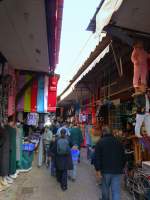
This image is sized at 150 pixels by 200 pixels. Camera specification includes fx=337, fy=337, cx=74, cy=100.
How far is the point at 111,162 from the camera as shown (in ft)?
21.3

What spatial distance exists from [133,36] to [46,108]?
601cm

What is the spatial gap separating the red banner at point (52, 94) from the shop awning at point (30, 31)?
5.74 feet

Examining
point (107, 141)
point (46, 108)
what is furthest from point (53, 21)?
point (46, 108)

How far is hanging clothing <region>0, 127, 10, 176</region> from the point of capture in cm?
905

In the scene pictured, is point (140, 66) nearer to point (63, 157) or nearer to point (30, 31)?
point (30, 31)

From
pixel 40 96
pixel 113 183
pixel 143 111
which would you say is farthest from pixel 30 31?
pixel 40 96

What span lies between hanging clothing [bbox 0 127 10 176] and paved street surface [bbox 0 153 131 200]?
520 mm

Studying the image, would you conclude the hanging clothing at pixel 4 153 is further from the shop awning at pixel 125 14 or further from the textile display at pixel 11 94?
the shop awning at pixel 125 14

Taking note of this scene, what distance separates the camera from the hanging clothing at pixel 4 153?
9.05 metres

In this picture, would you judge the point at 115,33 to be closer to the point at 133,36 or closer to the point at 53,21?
the point at 133,36

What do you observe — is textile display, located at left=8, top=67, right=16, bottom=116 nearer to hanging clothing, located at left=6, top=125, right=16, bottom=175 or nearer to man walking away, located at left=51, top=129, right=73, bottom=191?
hanging clothing, located at left=6, top=125, right=16, bottom=175

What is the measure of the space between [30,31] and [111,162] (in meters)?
3.41

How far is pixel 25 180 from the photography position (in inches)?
405

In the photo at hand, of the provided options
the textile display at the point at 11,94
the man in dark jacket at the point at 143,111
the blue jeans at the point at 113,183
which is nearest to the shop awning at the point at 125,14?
the man in dark jacket at the point at 143,111
